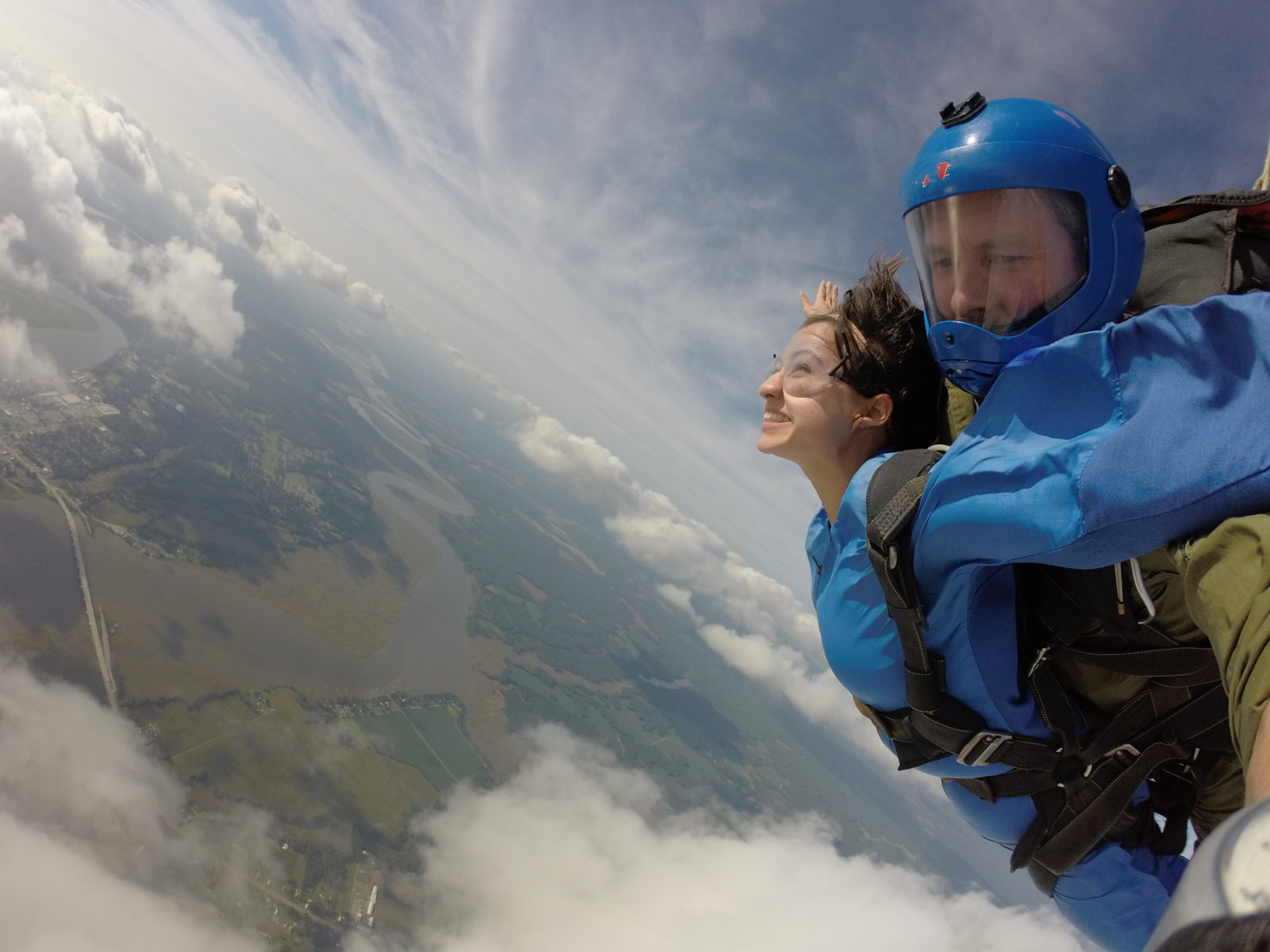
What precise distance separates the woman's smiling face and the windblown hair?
0.06m

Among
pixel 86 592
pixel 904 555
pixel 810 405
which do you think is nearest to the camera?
pixel 904 555

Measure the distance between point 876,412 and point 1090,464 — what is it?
3.71 feet

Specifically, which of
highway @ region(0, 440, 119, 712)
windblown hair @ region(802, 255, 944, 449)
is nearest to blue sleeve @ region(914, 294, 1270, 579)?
windblown hair @ region(802, 255, 944, 449)

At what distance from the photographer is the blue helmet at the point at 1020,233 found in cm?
155

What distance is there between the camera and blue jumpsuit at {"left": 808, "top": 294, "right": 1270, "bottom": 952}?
0.98 meters

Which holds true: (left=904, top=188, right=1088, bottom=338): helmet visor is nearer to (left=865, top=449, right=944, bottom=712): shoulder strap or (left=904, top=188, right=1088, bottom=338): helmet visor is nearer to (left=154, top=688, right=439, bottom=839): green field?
(left=865, top=449, right=944, bottom=712): shoulder strap

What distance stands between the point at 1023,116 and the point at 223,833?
4792 centimetres

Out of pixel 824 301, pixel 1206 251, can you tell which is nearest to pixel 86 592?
pixel 824 301

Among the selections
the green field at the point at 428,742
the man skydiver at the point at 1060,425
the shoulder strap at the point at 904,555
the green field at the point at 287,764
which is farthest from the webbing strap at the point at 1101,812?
the green field at the point at 428,742

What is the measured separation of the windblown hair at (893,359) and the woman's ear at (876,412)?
0.03m

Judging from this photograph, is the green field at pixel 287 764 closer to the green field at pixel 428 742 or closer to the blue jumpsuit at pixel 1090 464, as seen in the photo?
the green field at pixel 428 742

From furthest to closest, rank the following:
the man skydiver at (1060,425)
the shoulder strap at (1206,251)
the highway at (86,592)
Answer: the highway at (86,592)
the shoulder strap at (1206,251)
the man skydiver at (1060,425)

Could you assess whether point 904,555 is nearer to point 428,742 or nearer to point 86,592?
point 86,592

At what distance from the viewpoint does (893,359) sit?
2.22 metres
